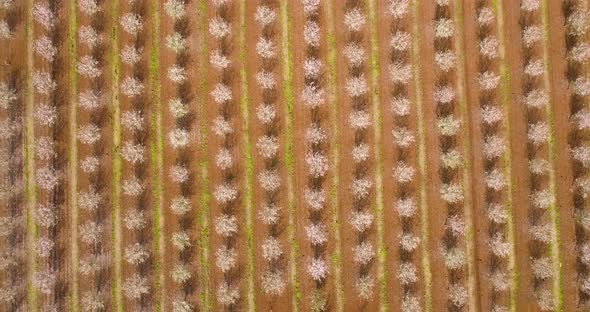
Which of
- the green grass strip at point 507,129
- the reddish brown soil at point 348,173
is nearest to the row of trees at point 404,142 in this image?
the reddish brown soil at point 348,173

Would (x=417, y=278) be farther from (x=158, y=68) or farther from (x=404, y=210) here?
(x=158, y=68)

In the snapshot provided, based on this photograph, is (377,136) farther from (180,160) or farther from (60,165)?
(60,165)

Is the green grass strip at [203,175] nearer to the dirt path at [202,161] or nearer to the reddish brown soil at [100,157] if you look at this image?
the dirt path at [202,161]

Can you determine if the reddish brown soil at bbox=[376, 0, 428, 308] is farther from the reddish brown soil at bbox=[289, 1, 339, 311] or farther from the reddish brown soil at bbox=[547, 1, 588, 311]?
the reddish brown soil at bbox=[547, 1, 588, 311]

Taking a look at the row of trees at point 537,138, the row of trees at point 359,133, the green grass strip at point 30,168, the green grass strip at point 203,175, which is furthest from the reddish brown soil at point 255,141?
the row of trees at point 537,138

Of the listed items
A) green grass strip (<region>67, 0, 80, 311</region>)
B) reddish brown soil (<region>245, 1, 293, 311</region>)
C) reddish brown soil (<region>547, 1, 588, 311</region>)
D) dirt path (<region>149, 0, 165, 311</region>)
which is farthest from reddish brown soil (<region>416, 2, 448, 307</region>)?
green grass strip (<region>67, 0, 80, 311</region>)

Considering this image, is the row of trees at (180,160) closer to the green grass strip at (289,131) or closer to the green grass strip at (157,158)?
the green grass strip at (157,158)

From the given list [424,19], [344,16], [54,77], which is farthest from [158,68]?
[424,19]
